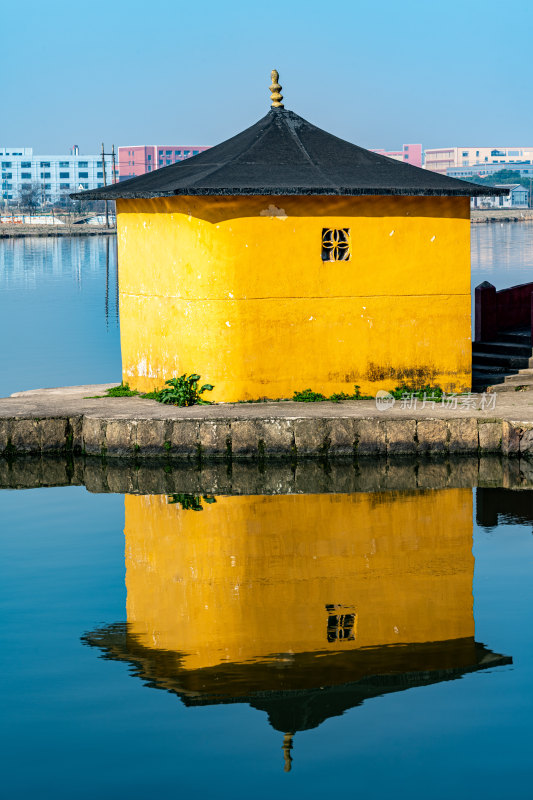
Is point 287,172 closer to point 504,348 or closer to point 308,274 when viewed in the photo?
point 308,274

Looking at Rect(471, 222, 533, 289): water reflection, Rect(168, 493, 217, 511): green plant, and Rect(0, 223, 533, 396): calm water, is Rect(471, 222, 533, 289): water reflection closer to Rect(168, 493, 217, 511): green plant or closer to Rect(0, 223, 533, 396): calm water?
Rect(0, 223, 533, 396): calm water

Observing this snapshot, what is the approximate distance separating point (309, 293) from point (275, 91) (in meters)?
3.89

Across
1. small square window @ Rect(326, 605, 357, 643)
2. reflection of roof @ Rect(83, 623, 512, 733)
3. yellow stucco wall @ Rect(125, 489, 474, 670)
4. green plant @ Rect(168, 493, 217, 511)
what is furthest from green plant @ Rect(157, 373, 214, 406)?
reflection of roof @ Rect(83, 623, 512, 733)

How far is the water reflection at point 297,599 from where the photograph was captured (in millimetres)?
9273

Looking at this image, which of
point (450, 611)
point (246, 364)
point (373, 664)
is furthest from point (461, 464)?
point (373, 664)

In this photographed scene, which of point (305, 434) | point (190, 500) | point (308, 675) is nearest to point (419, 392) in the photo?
point (305, 434)

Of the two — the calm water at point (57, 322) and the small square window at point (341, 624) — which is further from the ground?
the calm water at point (57, 322)

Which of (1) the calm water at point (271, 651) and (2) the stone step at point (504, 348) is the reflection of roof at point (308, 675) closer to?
(1) the calm water at point (271, 651)

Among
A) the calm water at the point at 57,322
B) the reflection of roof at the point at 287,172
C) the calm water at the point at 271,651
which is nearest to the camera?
the calm water at the point at 271,651

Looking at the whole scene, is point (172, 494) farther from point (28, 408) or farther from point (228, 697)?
point (228, 697)

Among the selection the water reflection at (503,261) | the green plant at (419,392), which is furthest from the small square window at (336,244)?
the water reflection at (503,261)

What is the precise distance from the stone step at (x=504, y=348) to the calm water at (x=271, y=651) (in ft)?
22.1

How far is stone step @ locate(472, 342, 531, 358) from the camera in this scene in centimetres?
2186

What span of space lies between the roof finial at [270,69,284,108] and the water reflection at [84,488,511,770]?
774cm
